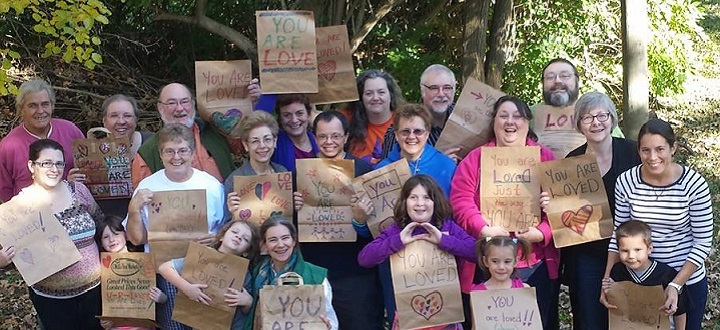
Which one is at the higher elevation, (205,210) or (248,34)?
(248,34)

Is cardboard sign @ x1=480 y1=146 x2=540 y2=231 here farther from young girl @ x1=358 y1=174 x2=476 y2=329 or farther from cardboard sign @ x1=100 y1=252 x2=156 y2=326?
cardboard sign @ x1=100 y1=252 x2=156 y2=326

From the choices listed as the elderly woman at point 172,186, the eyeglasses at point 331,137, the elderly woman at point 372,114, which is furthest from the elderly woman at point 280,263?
the elderly woman at point 372,114

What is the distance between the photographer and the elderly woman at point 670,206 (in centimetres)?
433

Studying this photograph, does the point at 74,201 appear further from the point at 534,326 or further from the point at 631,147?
the point at 631,147

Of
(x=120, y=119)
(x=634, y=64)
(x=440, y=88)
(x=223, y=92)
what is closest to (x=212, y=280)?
(x=223, y=92)

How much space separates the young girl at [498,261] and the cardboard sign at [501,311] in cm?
9

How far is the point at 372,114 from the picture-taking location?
17.8 feet

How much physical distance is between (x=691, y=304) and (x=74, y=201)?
3.47 meters

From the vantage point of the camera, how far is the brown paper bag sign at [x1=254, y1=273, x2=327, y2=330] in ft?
14.1

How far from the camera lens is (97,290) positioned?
5.00 meters

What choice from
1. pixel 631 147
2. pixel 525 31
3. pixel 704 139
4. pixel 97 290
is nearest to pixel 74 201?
pixel 97 290

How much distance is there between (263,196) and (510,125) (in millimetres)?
1447

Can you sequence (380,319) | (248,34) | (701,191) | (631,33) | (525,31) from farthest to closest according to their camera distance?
(525,31)
(248,34)
(631,33)
(380,319)
(701,191)

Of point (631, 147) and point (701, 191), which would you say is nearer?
point (701, 191)
